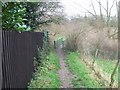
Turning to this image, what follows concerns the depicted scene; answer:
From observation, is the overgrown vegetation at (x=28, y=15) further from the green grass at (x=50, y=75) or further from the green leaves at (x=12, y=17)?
the green grass at (x=50, y=75)

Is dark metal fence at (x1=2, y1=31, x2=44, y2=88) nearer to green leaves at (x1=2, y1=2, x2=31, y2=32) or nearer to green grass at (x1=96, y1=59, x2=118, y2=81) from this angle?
green leaves at (x1=2, y1=2, x2=31, y2=32)

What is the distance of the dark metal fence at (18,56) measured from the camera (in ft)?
7.43

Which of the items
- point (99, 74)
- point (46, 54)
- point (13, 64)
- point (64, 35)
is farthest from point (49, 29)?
point (99, 74)

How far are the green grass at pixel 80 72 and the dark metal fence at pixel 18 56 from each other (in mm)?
422

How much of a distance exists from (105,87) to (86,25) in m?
0.68

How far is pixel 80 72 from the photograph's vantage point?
9.35ft

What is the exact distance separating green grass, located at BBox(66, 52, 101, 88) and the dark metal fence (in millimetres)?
422

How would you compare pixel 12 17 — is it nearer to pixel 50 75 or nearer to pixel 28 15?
pixel 28 15

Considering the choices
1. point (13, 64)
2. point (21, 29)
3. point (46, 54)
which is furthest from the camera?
point (46, 54)

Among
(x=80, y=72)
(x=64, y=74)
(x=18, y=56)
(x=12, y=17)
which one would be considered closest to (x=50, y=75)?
(x=64, y=74)

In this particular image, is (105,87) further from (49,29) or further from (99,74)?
(49,29)

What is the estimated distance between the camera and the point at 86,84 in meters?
2.81

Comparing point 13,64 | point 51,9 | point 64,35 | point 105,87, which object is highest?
point 51,9

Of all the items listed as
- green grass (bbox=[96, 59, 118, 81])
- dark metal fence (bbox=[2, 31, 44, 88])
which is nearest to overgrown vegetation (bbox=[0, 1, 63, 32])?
dark metal fence (bbox=[2, 31, 44, 88])
